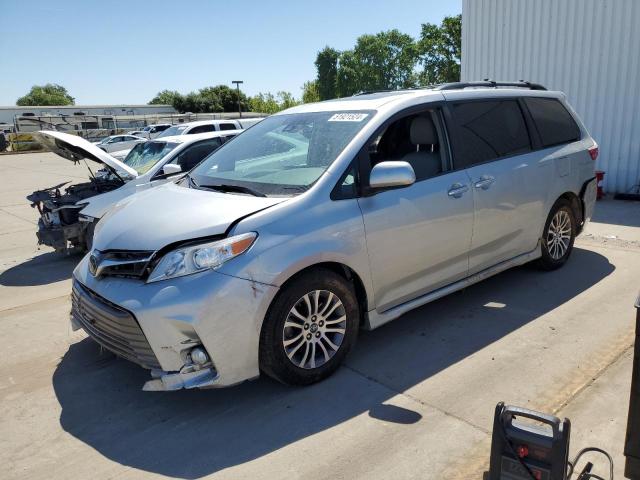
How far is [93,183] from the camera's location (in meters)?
7.65

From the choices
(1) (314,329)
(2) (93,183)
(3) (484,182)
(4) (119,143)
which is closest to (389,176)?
(1) (314,329)

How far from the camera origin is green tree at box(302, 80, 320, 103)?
94312 millimetres

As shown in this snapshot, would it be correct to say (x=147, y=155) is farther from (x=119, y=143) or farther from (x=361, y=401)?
(x=119, y=143)

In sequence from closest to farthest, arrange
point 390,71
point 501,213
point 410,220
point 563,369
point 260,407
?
point 260,407 < point 563,369 < point 410,220 < point 501,213 < point 390,71

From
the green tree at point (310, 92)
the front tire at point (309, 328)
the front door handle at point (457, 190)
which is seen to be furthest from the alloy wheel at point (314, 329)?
the green tree at point (310, 92)

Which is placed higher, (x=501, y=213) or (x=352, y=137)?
(x=352, y=137)

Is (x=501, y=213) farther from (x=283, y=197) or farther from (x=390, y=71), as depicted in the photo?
(x=390, y=71)

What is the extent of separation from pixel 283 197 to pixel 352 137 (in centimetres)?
70

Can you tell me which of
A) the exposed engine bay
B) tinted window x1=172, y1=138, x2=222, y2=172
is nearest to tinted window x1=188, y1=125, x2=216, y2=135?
tinted window x1=172, y1=138, x2=222, y2=172

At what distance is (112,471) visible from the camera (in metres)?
2.68

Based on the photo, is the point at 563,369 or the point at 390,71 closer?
the point at 563,369

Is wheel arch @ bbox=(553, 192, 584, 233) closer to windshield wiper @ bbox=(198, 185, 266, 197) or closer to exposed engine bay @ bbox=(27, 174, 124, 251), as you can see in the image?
windshield wiper @ bbox=(198, 185, 266, 197)

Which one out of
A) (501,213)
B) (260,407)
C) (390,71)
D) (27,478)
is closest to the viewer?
(27,478)

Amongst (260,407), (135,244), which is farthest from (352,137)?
(260,407)
